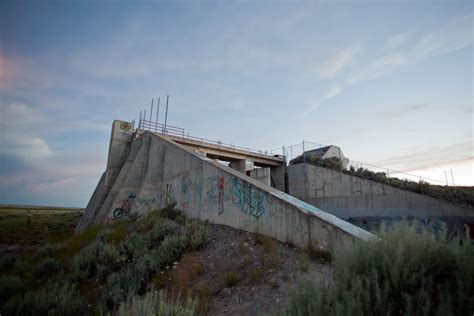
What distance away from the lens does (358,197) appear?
20641 millimetres

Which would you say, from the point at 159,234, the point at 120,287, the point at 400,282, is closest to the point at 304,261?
the point at 400,282

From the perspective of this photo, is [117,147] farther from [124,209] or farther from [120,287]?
[120,287]

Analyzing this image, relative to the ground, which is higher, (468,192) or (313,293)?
(468,192)

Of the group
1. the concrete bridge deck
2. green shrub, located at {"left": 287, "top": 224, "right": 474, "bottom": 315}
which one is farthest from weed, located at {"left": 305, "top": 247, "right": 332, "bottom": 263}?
the concrete bridge deck

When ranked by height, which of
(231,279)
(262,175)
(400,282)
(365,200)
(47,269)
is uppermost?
(262,175)

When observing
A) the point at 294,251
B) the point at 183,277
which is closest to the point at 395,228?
the point at 294,251

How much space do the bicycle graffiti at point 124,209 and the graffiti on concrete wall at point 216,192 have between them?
10039mm

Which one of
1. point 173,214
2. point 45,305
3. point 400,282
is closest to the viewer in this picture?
point 400,282

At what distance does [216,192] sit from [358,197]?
15.0 m

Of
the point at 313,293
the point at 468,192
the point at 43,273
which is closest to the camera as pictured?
the point at 313,293

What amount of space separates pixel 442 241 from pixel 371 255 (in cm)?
92

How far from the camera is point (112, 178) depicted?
71.6 ft

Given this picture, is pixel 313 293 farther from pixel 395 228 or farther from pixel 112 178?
pixel 112 178

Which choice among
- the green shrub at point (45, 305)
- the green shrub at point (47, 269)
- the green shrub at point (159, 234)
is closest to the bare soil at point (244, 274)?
the green shrub at point (45, 305)
